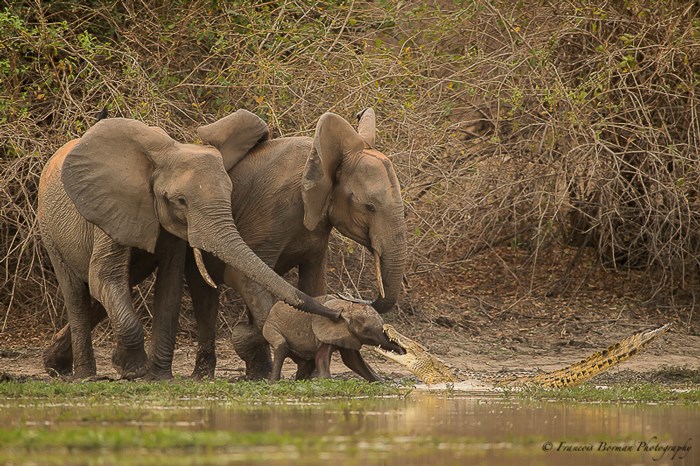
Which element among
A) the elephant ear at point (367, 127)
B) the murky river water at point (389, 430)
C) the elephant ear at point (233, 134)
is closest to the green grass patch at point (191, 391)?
the murky river water at point (389, 430)

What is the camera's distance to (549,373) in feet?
40.6

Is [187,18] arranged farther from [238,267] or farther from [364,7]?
[238,267]

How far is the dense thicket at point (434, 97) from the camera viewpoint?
48.5 feet

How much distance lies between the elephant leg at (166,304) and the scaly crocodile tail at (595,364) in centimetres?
284

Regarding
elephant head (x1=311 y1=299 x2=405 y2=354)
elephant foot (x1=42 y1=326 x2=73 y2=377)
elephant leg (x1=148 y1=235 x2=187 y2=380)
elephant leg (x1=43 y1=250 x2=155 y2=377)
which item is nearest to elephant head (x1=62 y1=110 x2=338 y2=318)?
elephant head (x1=311 y1=299 x2=405 y2=354)

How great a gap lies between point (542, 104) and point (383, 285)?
4233 millimetres

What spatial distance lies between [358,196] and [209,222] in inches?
49.4

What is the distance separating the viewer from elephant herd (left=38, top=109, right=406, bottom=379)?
1205cm

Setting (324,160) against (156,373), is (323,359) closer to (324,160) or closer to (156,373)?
(156,373)

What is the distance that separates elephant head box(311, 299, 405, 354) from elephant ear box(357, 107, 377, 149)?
148 cm

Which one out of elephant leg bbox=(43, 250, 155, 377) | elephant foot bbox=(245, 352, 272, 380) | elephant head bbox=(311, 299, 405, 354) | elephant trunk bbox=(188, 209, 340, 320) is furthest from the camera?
elephant leg bbox=(43, 250, 155, 377)

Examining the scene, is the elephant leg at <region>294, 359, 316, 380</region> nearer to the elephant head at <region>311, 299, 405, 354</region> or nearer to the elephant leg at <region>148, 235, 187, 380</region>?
the elephant head at <region>311, 299, 405, 354</region>

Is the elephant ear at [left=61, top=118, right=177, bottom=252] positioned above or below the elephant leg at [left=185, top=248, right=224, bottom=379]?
above

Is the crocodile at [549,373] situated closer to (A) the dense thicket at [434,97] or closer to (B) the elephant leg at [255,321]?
(B) the elephant leg at [255,321]
